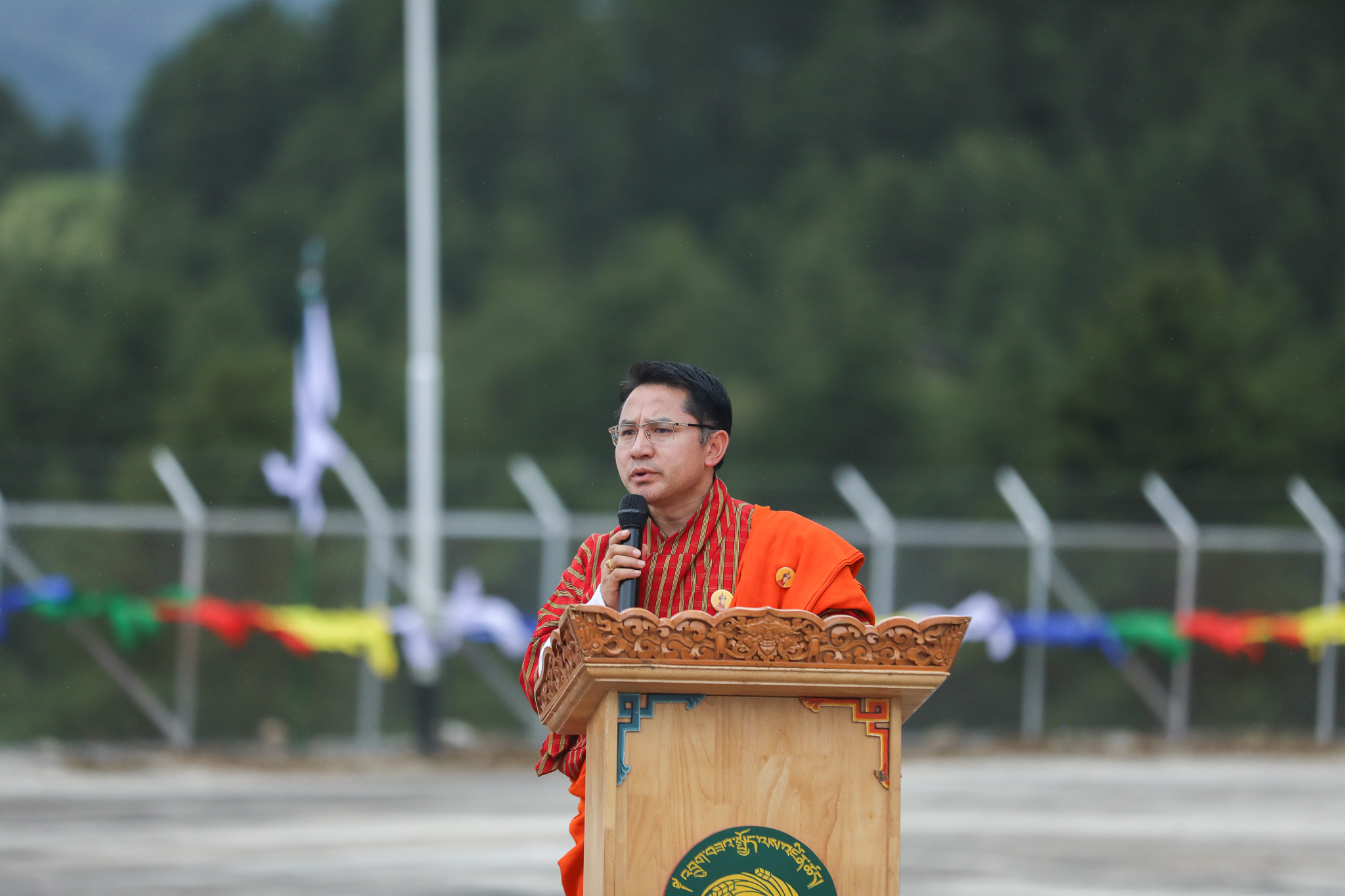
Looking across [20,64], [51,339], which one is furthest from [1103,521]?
[20,64]

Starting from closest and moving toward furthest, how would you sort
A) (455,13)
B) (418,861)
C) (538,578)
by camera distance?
(418,861) → (538,578) → (455,13)

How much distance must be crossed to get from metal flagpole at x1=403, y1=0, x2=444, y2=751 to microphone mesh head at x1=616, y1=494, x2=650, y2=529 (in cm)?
1108

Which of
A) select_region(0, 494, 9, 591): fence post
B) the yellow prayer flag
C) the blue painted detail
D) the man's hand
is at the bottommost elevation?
the blue painted detail

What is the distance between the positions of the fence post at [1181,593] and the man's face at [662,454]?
1334 centimetres

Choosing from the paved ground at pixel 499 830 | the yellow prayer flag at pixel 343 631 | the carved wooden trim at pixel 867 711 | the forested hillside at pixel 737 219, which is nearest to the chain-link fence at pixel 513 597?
the yellow prayer flag at pixel 343 631

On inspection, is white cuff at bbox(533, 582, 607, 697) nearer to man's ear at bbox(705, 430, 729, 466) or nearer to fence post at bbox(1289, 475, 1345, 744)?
man's ear at bbox(705, 430, 729, 466)

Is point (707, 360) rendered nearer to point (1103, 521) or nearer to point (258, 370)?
point (258, 370)

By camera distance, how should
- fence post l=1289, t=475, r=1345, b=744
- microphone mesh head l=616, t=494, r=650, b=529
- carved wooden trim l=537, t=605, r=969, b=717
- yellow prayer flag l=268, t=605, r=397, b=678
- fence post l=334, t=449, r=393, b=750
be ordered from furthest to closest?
fence post l=1289, t=475, r=1345, b=744 < fence post l=334, t=449, r=393, b=750 < yellow prayer flag l=268, t=605, r=397, b=678 < microphone mesh head l=616, t=494, r=650, b=529 < carved wooden trim l=537, t=605, r=969, b=717

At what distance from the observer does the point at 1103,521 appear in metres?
22.4

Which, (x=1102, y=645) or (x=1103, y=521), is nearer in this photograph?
(x=1102, y=645)

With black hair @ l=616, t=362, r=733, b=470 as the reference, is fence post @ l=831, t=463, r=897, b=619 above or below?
above

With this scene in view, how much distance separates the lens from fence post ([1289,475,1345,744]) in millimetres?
16984

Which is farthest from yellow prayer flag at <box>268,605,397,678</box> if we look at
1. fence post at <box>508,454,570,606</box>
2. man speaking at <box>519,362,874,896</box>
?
man speaking at <box>519,362,874,896</box>

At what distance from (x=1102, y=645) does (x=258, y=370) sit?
16.1m
